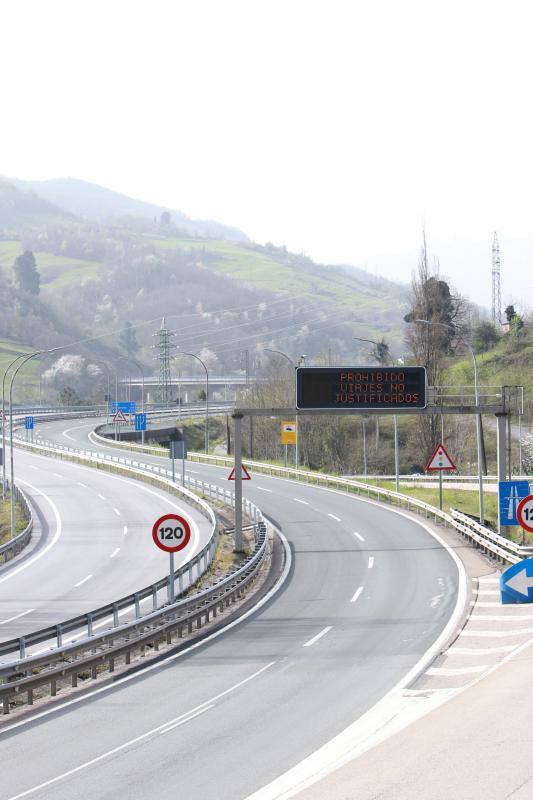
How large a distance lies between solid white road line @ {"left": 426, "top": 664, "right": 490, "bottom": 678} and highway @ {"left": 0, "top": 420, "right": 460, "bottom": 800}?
0.57 meters

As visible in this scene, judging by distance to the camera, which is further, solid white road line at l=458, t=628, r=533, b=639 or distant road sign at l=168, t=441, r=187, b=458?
distant road sign at l=168, t=441, r=187, b=458

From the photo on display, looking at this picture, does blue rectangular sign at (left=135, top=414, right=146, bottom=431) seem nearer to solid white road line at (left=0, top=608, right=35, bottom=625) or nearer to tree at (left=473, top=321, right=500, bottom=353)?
tree at (left=473, top=321, right=500, bottom=353)

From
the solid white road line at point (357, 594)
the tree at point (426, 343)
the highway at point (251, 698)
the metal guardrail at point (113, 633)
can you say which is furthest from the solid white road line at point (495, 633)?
the tree at point (426, 343)

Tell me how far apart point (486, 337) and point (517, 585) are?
9345 centimetres

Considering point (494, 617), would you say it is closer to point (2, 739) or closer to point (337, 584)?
point (337, 584)

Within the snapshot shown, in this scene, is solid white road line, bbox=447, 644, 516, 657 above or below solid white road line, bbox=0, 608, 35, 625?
above

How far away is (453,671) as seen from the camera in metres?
18.8

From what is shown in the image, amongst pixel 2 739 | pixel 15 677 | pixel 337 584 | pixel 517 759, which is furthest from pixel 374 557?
pixel 517 759

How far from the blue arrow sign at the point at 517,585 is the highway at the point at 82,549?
12.0 metres

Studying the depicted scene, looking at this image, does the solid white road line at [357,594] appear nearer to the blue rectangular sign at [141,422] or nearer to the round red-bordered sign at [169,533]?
the round red-bordered sign at [169,533]

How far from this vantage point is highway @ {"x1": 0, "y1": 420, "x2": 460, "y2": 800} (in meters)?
12.7

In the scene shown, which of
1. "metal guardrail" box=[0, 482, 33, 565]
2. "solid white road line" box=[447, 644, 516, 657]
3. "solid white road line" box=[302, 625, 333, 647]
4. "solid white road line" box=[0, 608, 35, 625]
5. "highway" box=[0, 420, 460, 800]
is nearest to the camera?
"highway" box=[0, 420, 460, 800]

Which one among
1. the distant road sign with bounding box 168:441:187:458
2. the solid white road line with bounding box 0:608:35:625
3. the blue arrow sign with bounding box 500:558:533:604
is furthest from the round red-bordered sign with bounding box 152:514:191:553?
the distant road sign with bounding box 168:441:187:458

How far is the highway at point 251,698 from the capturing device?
12.7 m
